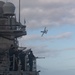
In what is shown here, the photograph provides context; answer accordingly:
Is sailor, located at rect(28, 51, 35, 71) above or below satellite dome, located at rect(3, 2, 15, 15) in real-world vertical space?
below

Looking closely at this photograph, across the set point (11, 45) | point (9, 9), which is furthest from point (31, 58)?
point (9, 9)

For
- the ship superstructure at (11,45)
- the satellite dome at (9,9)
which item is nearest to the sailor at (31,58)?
the ship superstructure at (11,45)

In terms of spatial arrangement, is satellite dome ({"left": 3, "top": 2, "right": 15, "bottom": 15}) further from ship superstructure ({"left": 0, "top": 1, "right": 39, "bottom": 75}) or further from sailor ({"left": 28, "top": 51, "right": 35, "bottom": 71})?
sailor ({"left": 28, "top": 51, "right": 35, "bottom": 71})

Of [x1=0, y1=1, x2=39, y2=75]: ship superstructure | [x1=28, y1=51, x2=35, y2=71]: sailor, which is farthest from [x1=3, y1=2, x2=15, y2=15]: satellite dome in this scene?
[x1=28, y1=51, x2=35, y2=71]: sailor

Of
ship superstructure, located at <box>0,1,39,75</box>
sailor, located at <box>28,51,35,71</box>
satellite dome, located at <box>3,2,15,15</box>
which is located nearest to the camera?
ship superstructure, located at <box>0,1,39,75</box>

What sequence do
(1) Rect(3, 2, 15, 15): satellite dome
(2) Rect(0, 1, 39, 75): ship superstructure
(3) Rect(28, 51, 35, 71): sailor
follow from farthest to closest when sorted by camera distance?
1. (3) Rect(28, 51, 35, 71): sailor
2. (1) Rect(3, 2, 15, 15): satellite dome
3. (2) Rect(0, 1, 39, 75): ship superstructure

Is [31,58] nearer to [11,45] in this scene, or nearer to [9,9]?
[11,45]

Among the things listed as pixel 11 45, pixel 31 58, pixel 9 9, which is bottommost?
pixel 31 58

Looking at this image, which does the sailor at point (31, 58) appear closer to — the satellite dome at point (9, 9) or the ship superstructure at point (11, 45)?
the ship superstructure at point (11, 45)

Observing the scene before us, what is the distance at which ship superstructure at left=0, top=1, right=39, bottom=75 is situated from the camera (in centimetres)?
4719

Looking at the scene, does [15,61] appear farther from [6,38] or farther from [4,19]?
[4,19]

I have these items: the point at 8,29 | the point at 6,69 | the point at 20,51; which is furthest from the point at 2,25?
the point at 6,69

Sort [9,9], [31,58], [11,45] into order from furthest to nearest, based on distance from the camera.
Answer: [31,58] < [9,9] < [11,45]

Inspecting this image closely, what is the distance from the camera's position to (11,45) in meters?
50.7
